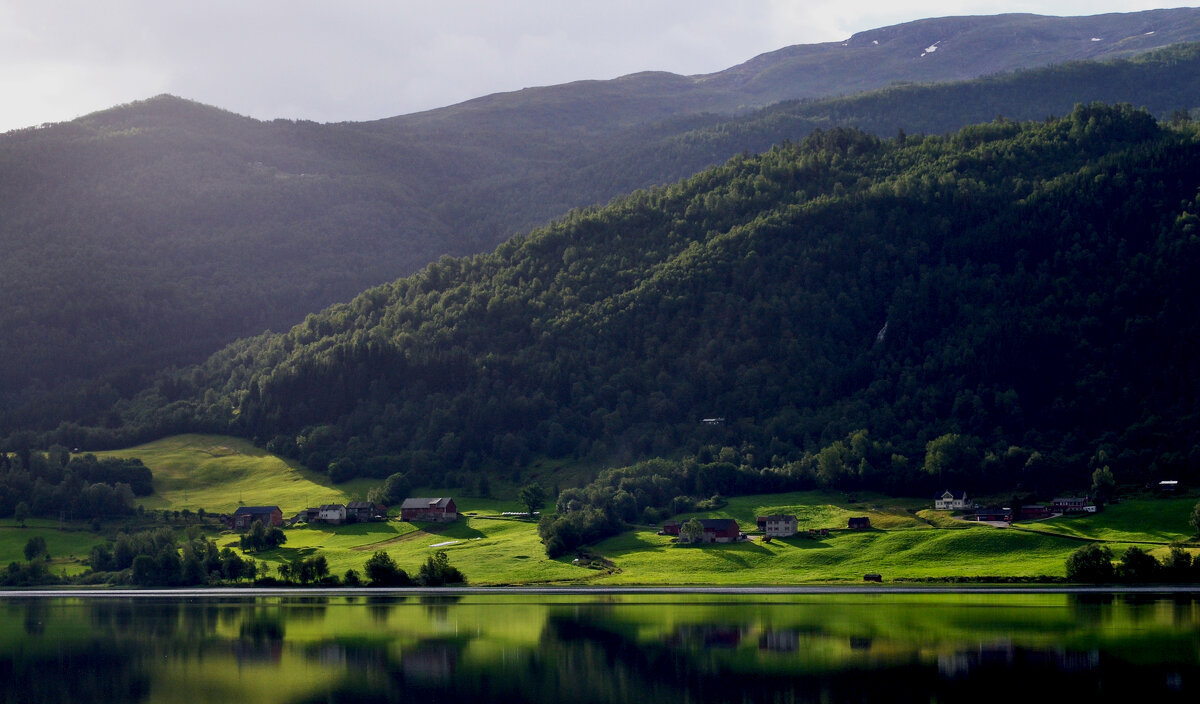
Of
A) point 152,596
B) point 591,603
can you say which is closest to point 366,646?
point 591,603

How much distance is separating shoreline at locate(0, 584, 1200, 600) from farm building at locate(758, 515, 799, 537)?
95.2 ft

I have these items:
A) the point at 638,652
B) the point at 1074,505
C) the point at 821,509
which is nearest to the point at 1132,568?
the point at 1074,505

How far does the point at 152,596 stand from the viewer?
5787 inches

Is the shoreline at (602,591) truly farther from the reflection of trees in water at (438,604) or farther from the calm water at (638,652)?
the calm water at (638,652)

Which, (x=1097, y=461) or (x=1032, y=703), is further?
(x=1097, y=461)

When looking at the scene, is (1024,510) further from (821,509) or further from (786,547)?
(786,547)

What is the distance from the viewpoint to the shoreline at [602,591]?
120 metres


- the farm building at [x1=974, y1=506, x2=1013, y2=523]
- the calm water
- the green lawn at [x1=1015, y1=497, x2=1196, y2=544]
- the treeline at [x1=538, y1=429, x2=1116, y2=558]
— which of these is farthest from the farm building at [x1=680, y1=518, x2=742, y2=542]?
the calm water

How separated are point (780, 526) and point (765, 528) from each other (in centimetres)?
281

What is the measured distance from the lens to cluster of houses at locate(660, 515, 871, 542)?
165625 millimetres

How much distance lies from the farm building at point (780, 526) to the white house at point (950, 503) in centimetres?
2330

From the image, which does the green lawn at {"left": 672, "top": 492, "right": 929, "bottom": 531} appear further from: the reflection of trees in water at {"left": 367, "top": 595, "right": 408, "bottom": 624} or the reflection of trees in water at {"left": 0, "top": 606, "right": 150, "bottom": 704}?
the reflection of trees in water at {"left": 0, "top": 606, "right": 150, "bottom": 704}

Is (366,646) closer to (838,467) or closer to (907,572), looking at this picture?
(907,572)

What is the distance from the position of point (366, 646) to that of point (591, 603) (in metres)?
32.4
